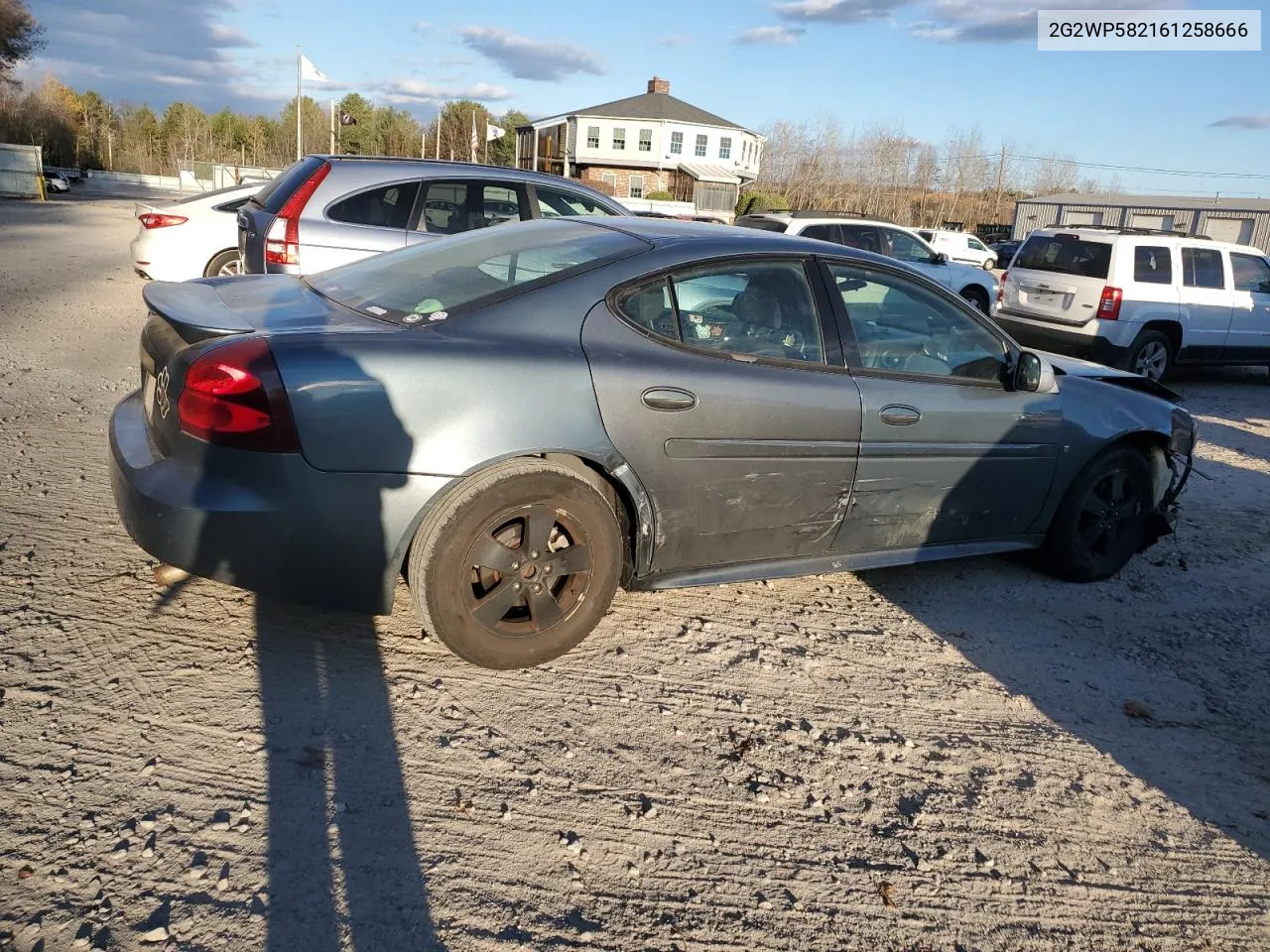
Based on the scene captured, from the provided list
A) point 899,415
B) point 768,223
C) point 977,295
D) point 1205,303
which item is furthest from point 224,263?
point 1205,303

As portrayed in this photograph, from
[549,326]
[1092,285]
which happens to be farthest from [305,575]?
[1092,285]

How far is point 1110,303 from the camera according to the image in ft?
37.1

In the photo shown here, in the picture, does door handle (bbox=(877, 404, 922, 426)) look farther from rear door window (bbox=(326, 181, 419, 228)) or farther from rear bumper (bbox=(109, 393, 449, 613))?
rear door window (bbox=(326, 181, 419, 228))

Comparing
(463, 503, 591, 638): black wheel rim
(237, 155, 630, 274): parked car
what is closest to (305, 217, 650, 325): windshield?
(463, 503, 591, 638): black wheel rim

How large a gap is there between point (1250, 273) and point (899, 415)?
35.8 feet

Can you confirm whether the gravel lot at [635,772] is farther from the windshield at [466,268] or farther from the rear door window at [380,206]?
the rear door window at [380,206]

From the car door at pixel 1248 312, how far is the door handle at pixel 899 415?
10.0 metres

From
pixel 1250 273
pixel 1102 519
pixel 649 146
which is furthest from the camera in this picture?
pixel 649 146

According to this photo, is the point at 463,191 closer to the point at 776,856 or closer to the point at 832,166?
the point at 776,856

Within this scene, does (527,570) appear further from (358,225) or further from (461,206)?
(461,206)

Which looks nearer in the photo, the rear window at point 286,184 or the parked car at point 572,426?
the parked car at point 572,426

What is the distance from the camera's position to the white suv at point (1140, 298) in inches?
448

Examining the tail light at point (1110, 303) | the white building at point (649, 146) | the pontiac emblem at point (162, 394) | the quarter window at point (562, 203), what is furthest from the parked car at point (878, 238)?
the white building at point (649, 146)

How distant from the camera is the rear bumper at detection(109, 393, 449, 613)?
3.09m
